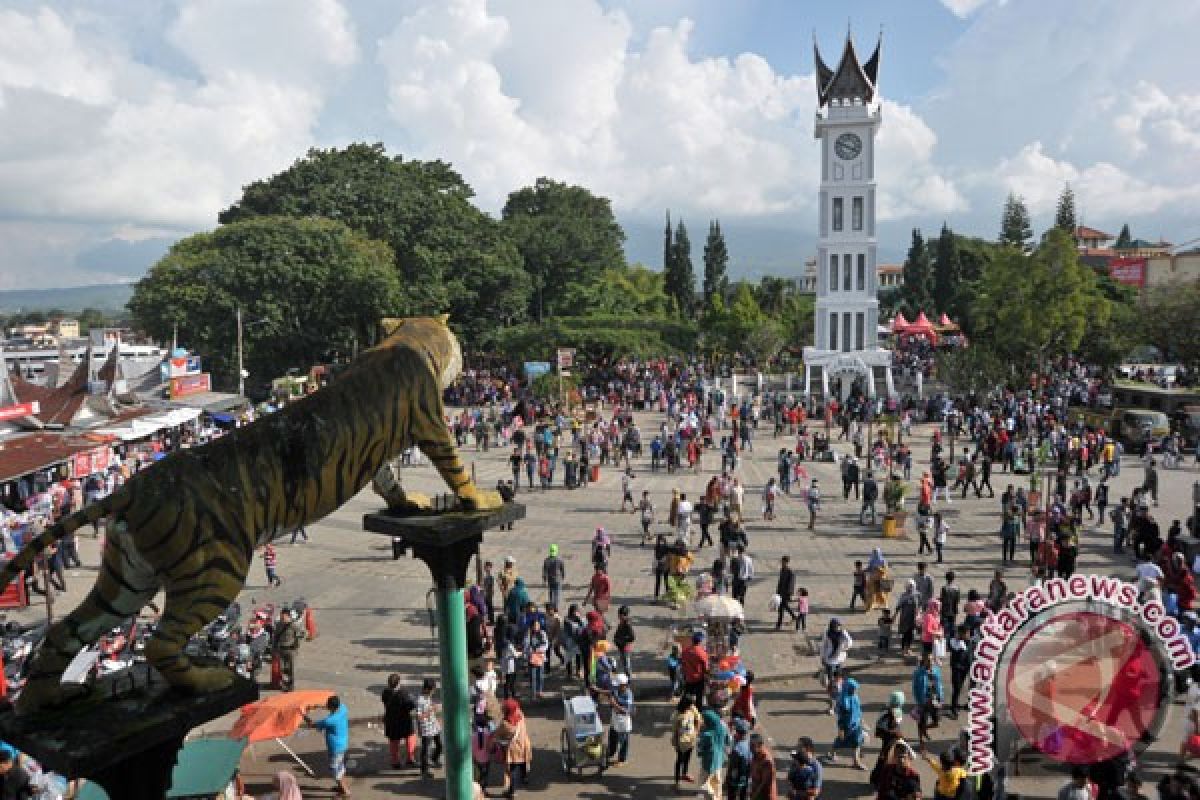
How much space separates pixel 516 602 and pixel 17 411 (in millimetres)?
20599

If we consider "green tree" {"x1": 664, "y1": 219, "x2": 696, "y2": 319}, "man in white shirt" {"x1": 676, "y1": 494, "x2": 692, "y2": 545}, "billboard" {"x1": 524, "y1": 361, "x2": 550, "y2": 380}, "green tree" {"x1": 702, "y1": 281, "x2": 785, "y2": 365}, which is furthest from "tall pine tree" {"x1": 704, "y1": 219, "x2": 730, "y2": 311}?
"man in white shirt" {"x1": 676, "y1": 494, "x2": 692, "y2": 545}

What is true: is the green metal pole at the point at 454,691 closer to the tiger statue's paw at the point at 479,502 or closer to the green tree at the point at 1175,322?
the tiger statue's paw at the point at 479,502

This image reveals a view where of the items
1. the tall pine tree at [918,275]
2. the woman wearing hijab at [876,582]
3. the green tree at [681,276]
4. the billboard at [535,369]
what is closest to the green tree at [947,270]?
the tall pine tree at [918,275]

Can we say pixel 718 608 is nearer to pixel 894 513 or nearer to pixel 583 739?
pixel 583 739

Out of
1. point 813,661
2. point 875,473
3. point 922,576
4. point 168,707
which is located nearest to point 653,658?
point 813,661

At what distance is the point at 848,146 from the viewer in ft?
148

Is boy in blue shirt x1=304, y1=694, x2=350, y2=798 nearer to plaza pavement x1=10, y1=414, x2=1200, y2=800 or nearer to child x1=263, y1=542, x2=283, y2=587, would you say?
plaza pavement x1=10, y1=414, x2=1200, y2=800

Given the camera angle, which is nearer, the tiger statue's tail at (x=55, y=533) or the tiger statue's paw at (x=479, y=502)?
the tiger statue's tail at (x=55, y=533)

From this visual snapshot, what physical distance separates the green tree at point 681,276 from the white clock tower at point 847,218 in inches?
1511

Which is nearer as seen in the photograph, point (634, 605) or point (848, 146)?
point (634, 605)

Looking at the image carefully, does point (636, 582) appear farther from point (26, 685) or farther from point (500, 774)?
point (26, 685)

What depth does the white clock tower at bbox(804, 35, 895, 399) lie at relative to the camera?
147ft

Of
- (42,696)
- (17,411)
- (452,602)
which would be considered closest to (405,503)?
(452,602)

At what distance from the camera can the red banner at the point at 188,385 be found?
1334 inches
